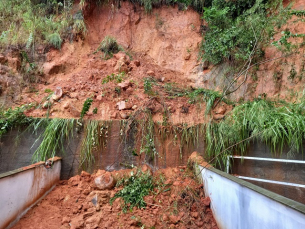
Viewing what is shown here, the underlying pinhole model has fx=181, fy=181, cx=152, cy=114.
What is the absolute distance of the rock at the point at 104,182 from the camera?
2.75 m

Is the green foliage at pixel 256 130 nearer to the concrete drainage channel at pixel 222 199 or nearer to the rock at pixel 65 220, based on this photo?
the concrete drainage channel at pixel 222 199

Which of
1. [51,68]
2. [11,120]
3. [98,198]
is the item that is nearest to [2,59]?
[51,68]

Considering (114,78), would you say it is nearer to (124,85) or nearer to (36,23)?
(124,85)

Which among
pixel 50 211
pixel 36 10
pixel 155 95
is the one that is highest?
pixel 36 10

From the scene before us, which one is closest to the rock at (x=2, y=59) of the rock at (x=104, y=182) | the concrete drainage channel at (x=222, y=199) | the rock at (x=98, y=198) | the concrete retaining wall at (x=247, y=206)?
the concrete drainage channel at (x=222, y=199)

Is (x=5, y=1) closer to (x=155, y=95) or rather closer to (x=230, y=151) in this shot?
(x=155, y=95)

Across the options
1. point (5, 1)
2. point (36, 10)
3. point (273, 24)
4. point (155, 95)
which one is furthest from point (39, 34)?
point (273, 24)

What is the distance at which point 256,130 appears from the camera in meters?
2.96

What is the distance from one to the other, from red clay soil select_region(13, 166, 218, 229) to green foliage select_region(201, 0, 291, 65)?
335 cm

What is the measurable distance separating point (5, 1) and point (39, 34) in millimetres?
2078

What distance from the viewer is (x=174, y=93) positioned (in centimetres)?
452

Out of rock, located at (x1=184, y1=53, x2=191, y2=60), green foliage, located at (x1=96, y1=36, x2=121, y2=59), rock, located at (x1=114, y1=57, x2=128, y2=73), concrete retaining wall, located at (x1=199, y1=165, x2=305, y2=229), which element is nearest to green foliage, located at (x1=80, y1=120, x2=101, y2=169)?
concrete retaining wall, located at (x1=199, y1=165, x2=305, y2=229)

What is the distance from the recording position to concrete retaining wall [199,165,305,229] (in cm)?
119

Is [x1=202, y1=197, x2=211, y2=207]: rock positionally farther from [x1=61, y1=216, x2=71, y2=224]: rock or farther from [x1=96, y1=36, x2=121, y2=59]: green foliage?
[x1=96, y1=36, x2=121, y2=59]: green foliage
